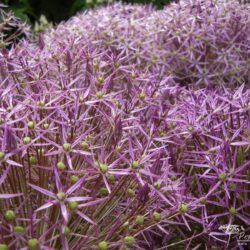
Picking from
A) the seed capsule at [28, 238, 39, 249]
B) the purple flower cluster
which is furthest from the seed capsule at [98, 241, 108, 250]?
the seed capsule at [28, 238, 39, 249]

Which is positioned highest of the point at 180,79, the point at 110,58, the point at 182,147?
the point at 110,58

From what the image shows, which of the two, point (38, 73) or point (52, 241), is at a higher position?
point (38, 73)

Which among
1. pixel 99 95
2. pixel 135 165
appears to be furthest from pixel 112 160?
pixel 99 95

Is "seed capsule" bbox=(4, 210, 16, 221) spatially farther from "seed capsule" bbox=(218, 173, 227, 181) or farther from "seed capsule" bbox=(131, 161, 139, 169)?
"seed capsule" bbox=(218, 173, 227, 181)

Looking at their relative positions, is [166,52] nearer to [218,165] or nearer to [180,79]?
[180,79]

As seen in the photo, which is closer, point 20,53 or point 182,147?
point 182,147

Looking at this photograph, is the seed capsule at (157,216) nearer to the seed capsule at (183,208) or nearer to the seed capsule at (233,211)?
the seed capsule at (183,208)

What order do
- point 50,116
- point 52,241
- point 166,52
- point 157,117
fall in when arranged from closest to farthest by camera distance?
point 52,241, point 50,116, point 157,117, point 166,52

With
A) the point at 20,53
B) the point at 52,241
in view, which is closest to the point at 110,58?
the point at 20,53

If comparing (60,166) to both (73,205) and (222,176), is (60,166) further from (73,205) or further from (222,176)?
(222,176)
